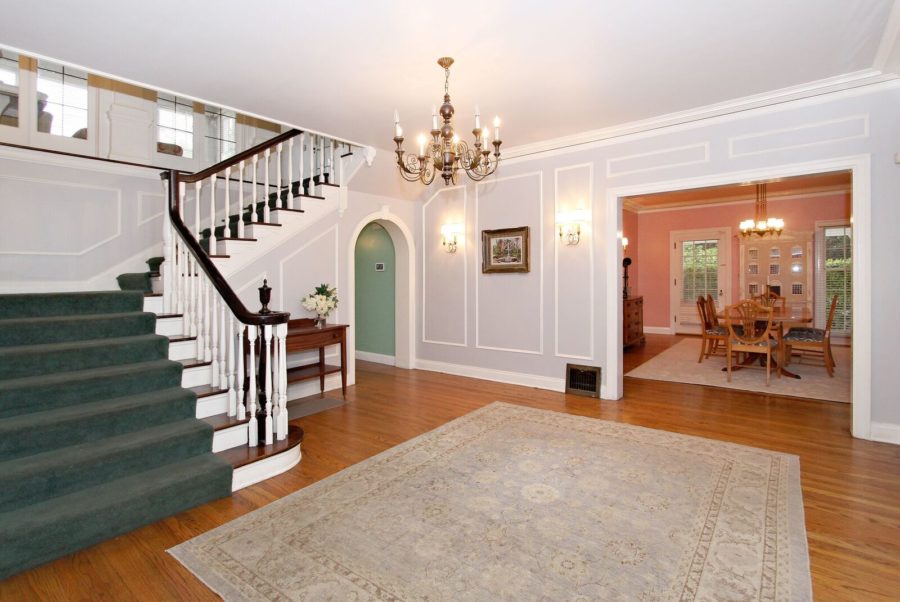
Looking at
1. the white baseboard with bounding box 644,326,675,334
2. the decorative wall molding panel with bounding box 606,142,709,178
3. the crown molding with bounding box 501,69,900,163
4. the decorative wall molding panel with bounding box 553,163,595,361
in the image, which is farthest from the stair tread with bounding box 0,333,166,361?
the white baseboard with bounding box 644,326,675,334

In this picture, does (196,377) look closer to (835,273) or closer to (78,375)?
(78,375)

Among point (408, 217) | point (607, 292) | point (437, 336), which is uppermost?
point (408, 217)

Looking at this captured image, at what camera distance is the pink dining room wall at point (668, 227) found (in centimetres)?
853

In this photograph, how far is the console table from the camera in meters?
4.53

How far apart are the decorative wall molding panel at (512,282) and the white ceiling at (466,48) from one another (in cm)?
141

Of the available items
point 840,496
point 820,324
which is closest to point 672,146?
point 840,496

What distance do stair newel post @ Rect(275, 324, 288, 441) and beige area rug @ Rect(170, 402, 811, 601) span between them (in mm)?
569

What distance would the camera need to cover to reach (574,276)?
512cm

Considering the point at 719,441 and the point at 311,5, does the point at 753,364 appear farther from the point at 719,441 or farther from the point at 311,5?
the point at 311,5

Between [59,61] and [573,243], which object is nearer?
[59,61]

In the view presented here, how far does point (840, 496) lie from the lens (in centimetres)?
271

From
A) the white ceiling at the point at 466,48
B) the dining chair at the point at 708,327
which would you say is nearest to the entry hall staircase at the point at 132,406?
the white ceiling at the point at 466,48

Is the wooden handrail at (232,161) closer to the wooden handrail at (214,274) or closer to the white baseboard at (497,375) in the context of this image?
the wooden handrail at (214,274)

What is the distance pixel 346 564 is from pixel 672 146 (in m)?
4.48
